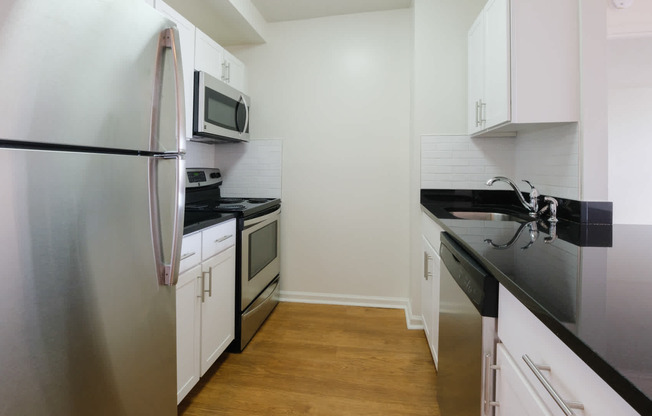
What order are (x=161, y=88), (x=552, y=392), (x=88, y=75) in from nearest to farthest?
(x=552, y=392), (x=88, y=75), (x=161, y=88)

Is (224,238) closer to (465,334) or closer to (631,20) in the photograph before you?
(465,334)

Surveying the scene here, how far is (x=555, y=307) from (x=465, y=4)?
256cm

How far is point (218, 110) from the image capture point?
2309 millimetres

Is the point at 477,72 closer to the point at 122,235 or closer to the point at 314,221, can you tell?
the point at 314,221

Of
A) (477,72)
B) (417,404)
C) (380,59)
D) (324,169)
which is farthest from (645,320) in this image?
(380,59)

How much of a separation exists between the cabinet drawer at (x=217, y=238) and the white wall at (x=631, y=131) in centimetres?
211

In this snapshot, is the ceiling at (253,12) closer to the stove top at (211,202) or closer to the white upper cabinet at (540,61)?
the stove top at (211,202)

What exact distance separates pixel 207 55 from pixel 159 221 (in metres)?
1.62

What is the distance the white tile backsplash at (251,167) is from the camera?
299 cm

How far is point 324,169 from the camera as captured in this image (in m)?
2.93

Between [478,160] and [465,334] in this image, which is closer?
[465,334]

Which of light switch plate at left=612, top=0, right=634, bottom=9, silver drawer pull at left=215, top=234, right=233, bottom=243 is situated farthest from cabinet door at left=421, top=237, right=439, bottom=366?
light switch plate at left=612, top=0, right=634, bottom=9

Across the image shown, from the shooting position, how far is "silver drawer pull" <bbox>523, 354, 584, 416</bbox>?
0.53m

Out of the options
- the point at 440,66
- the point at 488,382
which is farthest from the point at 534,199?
the point at 488,382
